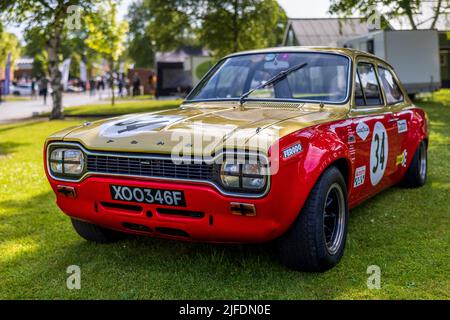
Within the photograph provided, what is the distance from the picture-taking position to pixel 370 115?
414 cm

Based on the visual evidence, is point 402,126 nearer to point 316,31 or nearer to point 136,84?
point 316,31

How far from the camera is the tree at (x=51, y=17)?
15555 mm

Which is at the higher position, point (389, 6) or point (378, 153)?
point (389, 6)

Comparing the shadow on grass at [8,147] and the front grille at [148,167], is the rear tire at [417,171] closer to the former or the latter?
the front grille at [148,167]

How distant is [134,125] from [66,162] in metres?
0.53

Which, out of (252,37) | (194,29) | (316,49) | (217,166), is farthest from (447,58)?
(217,166)

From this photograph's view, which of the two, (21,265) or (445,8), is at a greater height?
(445,8)

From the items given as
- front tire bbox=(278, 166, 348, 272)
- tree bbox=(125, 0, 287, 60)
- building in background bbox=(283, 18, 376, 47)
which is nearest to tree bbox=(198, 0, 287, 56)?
tree bbox=(125, 0, 287, 60)

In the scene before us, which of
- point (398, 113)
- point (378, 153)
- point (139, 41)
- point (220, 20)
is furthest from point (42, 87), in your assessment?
point (378, 153)

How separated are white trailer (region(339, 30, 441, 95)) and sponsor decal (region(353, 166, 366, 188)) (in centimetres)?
1650

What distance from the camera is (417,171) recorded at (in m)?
5.61
